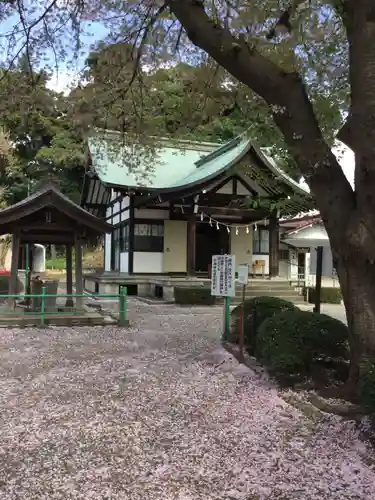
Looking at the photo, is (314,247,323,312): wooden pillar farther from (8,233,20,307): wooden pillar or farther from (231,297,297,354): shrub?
(8,233,20,307): wooden pillar

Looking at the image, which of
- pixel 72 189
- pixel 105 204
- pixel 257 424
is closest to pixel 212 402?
pixel 257 424

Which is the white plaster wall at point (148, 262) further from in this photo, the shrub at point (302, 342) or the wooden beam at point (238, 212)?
the shrub at point (302, 342)

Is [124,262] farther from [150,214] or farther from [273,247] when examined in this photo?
[273,247]

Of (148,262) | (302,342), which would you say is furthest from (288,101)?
(148,262)

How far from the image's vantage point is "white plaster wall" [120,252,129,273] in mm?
19859

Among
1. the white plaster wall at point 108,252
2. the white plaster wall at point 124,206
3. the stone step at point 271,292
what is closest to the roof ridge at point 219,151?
the white plaster wall at point 124,206

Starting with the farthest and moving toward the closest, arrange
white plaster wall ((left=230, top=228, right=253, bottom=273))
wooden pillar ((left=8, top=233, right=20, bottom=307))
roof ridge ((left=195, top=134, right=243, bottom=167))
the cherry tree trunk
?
white plaster wall ((left=230, top=228, right=253, bottom=273)) → roof ridge ((left=195, top=134, right=243, bottom=167)) → wooden pillar ((left=8, top=233, right=20, bottom=307)) → the cherry tree trunk

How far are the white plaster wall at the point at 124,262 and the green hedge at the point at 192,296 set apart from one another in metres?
4.43

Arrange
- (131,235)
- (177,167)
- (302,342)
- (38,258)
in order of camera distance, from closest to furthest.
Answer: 1. (302,342)
2. (131,235)
3. (177,167)
4. (38,258)

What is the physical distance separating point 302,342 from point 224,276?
2843mm

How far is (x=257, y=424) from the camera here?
4.61 m

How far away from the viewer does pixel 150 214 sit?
19234 mm

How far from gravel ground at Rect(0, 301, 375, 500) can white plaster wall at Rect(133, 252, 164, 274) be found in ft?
38.8

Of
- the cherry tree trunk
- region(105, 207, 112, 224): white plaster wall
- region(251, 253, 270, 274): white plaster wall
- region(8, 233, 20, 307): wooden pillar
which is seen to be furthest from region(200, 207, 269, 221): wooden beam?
the cherry tree trunk
